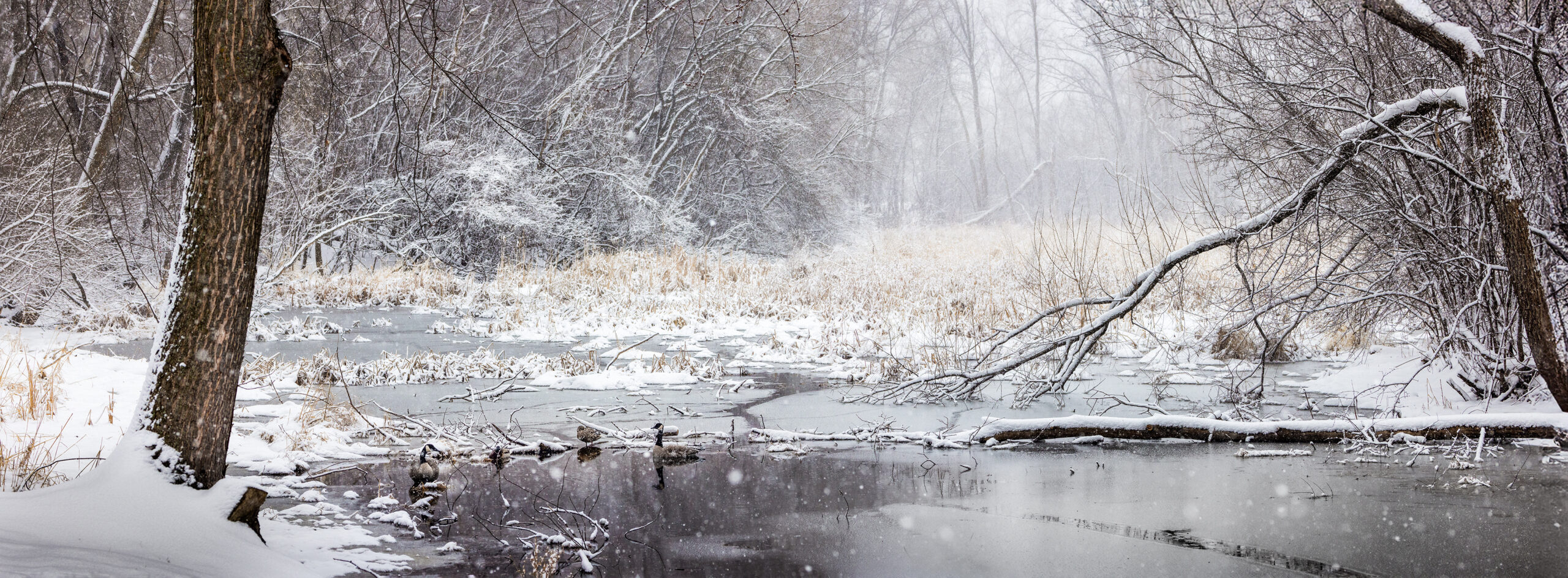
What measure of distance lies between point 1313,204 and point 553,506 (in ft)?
19.6

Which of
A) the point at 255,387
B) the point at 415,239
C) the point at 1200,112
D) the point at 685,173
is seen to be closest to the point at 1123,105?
the point at 685,173

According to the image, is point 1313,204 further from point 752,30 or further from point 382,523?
point 752,30

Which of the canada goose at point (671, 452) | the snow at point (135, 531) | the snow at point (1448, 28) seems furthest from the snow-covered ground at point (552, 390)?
the snow at point (1448, 28)

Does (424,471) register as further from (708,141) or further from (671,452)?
(708,141)

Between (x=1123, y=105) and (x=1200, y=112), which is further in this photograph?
(x=1123, y=105)

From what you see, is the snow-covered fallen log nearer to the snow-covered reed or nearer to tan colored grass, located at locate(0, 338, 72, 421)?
the snow-covered reed

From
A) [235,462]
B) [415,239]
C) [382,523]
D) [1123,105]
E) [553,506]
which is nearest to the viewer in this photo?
[382,523]

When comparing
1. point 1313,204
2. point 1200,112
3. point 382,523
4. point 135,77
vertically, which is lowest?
point 382,523

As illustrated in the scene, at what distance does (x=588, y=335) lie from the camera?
1245 centimetres

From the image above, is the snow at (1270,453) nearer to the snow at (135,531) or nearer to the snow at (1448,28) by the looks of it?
the snow at (1448,28)

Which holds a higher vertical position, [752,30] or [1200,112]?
[752,30]

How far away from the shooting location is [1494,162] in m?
5.52

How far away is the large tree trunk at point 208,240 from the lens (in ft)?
11.6

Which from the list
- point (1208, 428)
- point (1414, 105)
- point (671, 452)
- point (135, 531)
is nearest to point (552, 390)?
point (671, 452)
